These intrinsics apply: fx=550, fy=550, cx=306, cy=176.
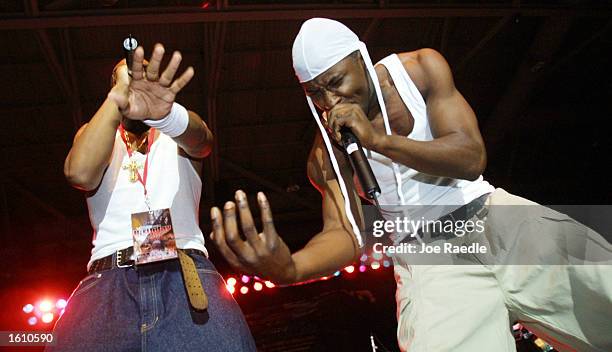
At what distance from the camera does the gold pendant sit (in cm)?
224

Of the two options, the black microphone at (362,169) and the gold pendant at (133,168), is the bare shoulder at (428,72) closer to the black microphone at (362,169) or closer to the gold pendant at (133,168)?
the black microphone at (362,169)

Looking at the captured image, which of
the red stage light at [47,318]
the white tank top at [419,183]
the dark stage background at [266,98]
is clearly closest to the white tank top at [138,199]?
the white tank top at [419,183]

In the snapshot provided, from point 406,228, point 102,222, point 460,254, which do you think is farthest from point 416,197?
point 102,222

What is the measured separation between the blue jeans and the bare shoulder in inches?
50.0

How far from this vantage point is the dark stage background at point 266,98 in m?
5.71

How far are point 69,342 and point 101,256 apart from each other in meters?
0.35

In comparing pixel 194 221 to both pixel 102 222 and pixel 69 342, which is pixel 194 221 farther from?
pixel 69 342

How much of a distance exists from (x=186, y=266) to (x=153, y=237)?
0.17 m

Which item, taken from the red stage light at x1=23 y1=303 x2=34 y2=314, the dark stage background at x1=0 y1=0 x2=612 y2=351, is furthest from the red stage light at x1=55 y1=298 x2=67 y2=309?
the dark stage background at x1=0 y1=0 x2=612 y2=351

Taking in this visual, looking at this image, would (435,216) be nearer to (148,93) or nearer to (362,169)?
(362,169)

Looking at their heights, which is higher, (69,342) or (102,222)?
(102,222)

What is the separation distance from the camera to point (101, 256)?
2.11m

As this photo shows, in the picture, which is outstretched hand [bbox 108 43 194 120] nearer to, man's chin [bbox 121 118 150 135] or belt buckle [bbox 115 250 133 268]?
man's chin [bbox 121 118 150 135]

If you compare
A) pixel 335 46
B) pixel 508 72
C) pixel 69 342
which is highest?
pixel 508 72
